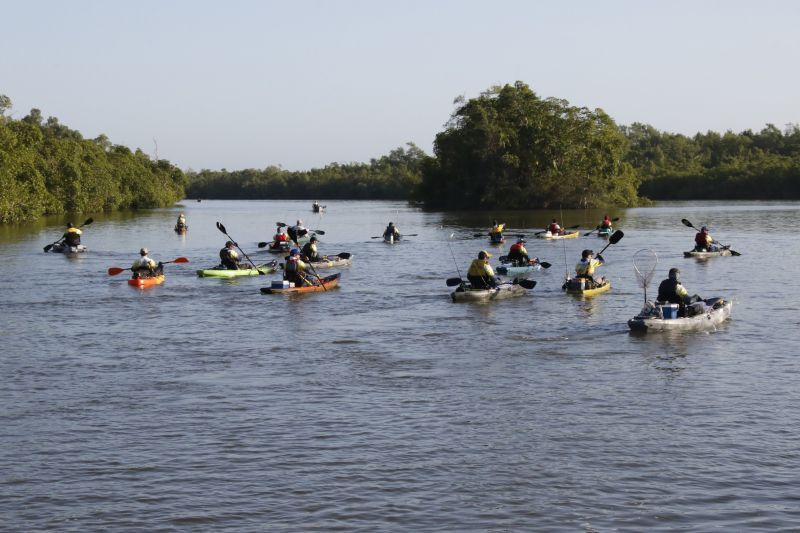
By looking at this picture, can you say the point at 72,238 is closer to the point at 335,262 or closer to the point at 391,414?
the point at 335,262

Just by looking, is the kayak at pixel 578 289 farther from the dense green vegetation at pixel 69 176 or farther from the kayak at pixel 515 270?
the dense green vegetation at pixel 69 176

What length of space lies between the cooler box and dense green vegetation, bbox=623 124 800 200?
383ft

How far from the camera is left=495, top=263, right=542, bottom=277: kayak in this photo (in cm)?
3900

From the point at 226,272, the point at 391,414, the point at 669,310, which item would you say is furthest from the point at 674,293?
the point at 226,272

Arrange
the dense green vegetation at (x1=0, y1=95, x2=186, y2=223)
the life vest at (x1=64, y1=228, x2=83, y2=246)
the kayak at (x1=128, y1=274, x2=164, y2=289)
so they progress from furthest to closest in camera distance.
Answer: the dense green vegetation at (x1=0, y1=95, x2=186, y2=223)
the life vest at (x1=64, y1=228, x2=83, y2=246)
the kayak at (x1=128, y1=274, x2=164, y2=289)

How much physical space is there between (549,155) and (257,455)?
9859cm

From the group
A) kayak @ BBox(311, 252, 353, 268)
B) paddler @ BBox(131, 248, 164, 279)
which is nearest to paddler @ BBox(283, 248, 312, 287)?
paddler @ BBox(131, 248, 164, 279)

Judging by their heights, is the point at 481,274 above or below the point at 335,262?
above

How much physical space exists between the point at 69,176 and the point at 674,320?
8979 centimetres

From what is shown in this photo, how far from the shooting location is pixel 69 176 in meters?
104

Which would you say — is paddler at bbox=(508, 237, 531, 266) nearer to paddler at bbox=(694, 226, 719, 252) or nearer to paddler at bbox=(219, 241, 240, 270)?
paddler at bbox=(219, 241, 240, 270)

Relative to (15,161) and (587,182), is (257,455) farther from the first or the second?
(587,182)

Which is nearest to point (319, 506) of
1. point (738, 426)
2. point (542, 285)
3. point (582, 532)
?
point (582, 532)

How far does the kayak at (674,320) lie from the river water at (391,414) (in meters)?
0.31
